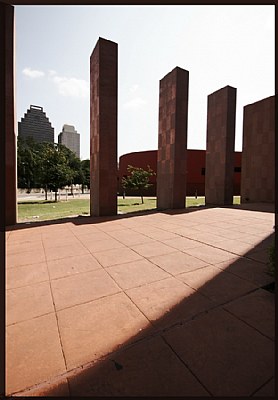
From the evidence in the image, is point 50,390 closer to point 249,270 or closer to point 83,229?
point 249,270

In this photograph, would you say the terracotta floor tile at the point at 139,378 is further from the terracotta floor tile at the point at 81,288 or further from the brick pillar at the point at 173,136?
the brick pillar at the point at 173,136

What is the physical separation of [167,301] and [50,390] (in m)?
1.62

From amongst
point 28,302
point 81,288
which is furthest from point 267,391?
point 28,302

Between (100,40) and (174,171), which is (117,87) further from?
(174,171)

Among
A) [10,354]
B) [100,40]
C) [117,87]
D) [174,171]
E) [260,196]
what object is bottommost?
[10,354]

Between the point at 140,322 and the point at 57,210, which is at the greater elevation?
the point at 57,210

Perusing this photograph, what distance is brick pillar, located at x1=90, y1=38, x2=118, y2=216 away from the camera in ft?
33.8

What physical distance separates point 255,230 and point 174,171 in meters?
6.57

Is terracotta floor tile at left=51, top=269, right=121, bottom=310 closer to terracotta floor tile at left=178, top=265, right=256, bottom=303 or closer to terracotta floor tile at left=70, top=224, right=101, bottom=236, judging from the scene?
terracotta floor tile at left=178, top=265, right=256, bottom=303

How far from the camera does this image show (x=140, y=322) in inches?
95.5

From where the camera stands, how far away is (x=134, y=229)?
24.1 ft

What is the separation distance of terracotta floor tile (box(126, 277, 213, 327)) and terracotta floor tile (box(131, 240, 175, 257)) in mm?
1348

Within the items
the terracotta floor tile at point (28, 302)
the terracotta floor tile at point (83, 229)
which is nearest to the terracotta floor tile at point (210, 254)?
the terracotta floor tile at point (28, 302)

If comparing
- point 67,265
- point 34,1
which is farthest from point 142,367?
point 34,1
